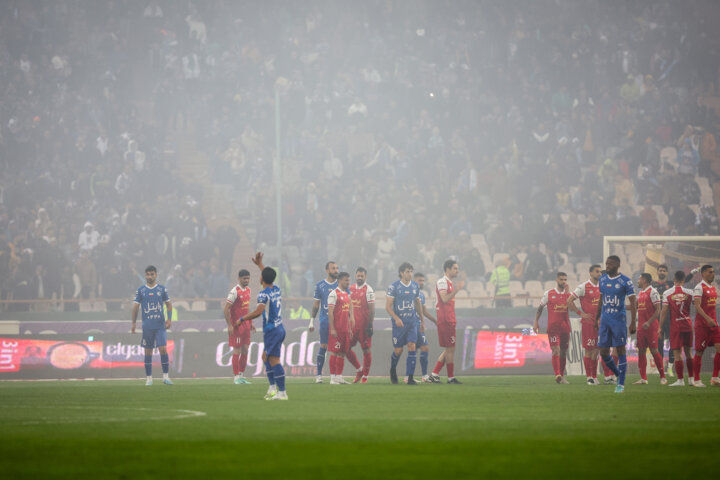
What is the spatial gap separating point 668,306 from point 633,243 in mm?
7088

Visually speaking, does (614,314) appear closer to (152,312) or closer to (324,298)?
(324,298)

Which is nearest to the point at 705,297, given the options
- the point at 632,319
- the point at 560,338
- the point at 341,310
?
the point at 632,319

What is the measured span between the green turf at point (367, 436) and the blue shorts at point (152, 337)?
4985mm

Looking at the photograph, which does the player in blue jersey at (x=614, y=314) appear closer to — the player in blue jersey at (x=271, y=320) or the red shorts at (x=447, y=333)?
the red shorts at (x=447, y=333)

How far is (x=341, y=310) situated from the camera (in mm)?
21109

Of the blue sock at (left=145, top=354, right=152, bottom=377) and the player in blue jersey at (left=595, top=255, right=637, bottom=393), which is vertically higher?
the player in blue jersey at (left=595, top=255, right=637, bottom=393)

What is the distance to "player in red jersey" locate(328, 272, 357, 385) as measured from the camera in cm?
2092

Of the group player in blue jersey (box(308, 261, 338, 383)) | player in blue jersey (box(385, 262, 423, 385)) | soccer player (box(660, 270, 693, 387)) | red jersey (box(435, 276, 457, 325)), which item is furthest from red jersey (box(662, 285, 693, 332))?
player in blue jersey (box(308, 261, 338, 383))

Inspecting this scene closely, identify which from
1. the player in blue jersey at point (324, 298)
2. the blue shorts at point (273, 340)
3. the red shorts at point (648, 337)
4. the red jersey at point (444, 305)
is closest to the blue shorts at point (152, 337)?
the player in blue jersey at point (324, 298)

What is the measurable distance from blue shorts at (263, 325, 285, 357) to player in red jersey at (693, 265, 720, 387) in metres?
8.31

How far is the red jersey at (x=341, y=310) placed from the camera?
21094 mm

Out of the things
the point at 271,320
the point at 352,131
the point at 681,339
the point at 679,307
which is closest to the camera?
the point at 271,320

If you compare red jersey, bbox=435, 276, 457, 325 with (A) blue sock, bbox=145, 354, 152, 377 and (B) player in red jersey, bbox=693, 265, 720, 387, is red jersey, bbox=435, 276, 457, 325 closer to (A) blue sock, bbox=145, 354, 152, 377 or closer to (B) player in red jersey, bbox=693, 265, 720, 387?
(B) player in red jersey, bbox=693, 265, 720, 387

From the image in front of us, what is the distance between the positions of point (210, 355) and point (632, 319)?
481 inches
